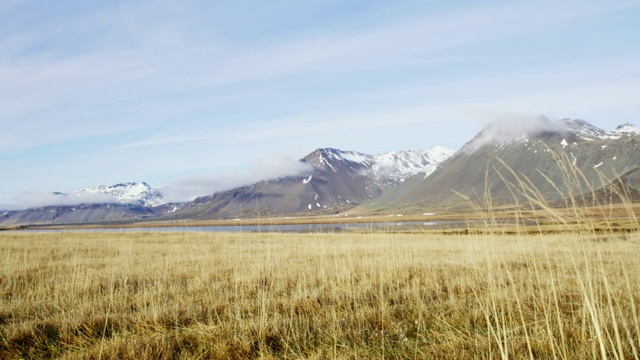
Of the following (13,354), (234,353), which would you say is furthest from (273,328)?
(13,354)

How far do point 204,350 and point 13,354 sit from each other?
7.47ft

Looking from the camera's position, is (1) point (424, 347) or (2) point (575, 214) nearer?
(2) point (575, 214)

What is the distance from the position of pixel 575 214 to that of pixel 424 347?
2170 mm

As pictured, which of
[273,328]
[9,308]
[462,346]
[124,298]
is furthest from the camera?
[124,298]

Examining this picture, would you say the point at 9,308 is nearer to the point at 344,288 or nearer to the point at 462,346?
the point at 344,288

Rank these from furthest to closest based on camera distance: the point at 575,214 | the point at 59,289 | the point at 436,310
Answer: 1. the point at 59,289
2. the point at 436,310
3. the point at 575,214

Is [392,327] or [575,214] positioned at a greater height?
[575,214]

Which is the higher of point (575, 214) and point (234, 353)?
point (575, 214)

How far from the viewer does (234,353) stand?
4.88m

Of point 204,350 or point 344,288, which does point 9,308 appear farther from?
point 344,288

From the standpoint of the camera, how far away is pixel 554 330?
529cm

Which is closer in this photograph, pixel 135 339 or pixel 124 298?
pixel 135 339

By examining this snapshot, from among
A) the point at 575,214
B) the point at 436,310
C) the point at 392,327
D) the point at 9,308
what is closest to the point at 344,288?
the point at 436,310

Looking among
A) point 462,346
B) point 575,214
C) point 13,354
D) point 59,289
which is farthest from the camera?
point 59,289
